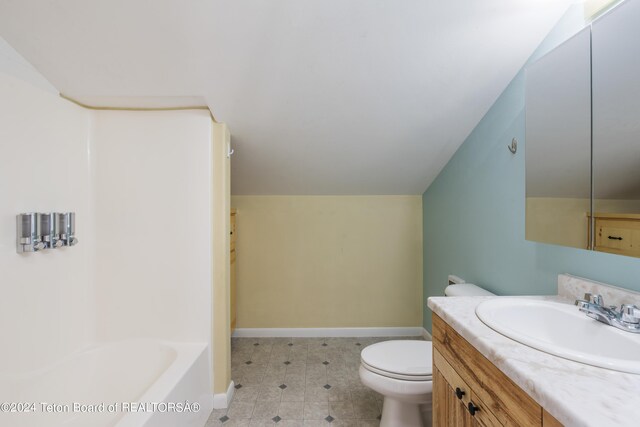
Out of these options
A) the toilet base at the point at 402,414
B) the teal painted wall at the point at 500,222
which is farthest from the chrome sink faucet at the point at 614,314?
the toilet base at the point at 402,414

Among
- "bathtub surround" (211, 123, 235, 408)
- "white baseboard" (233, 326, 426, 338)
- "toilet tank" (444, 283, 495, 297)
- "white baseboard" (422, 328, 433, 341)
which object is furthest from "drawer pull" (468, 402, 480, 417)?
"white baseboard" (233, 326, 426, 338)

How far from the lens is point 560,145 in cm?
122

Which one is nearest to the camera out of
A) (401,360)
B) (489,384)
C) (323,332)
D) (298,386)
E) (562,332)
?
(489,384)

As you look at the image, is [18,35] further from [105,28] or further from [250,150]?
[250,150]

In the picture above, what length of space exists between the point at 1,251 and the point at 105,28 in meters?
1.09

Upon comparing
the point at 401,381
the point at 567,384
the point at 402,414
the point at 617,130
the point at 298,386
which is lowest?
the point at 298,386

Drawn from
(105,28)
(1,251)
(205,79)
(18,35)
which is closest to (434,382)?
(205,79)

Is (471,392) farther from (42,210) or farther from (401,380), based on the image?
(42,210)

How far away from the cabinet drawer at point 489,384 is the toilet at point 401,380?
1.39ft

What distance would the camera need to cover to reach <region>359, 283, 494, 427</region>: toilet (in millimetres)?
1376

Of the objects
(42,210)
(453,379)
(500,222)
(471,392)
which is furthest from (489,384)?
(42,210)

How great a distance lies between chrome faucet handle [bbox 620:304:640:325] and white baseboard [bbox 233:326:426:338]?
2.07m

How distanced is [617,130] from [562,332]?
71 centimetres

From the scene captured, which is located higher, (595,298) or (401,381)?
(595,298)
